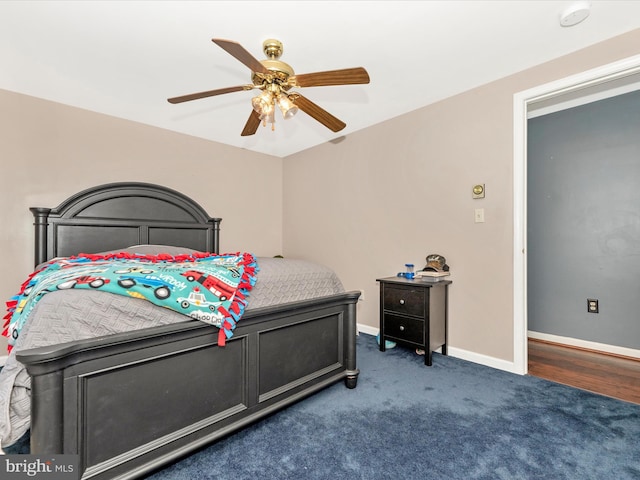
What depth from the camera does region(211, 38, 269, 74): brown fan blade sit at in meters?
1.40

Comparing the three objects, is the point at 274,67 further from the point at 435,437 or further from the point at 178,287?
the point at 435,437

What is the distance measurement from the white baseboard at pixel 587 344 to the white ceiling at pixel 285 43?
99.9 inches

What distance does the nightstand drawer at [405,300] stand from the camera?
2.53 m

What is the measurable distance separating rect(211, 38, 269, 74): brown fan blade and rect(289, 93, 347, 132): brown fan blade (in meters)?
0.29

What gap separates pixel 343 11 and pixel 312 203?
2.51 metres

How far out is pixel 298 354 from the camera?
185cm

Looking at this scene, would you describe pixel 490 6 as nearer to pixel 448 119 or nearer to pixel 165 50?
pixel 448 119

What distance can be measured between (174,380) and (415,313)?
6.09ft

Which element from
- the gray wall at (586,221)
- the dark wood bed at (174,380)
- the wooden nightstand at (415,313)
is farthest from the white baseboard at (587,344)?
the dark wood bed at (174,380)

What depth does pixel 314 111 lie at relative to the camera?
6.96ft

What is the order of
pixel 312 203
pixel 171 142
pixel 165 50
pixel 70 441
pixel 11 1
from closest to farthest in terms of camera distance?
1. pixel 70 441
2. pixel 11 1
3. pixel 165 50
4. pixel 171 142
5. pixel 312 203

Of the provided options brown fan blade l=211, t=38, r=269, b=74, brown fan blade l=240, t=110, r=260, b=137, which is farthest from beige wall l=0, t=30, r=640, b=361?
brown fan blade l=211, t=38, r=269, b=74

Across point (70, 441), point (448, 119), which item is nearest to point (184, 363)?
point (70, 441)

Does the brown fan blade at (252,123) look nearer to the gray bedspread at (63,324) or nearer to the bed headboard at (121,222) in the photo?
the bed headboard at (121,222)
